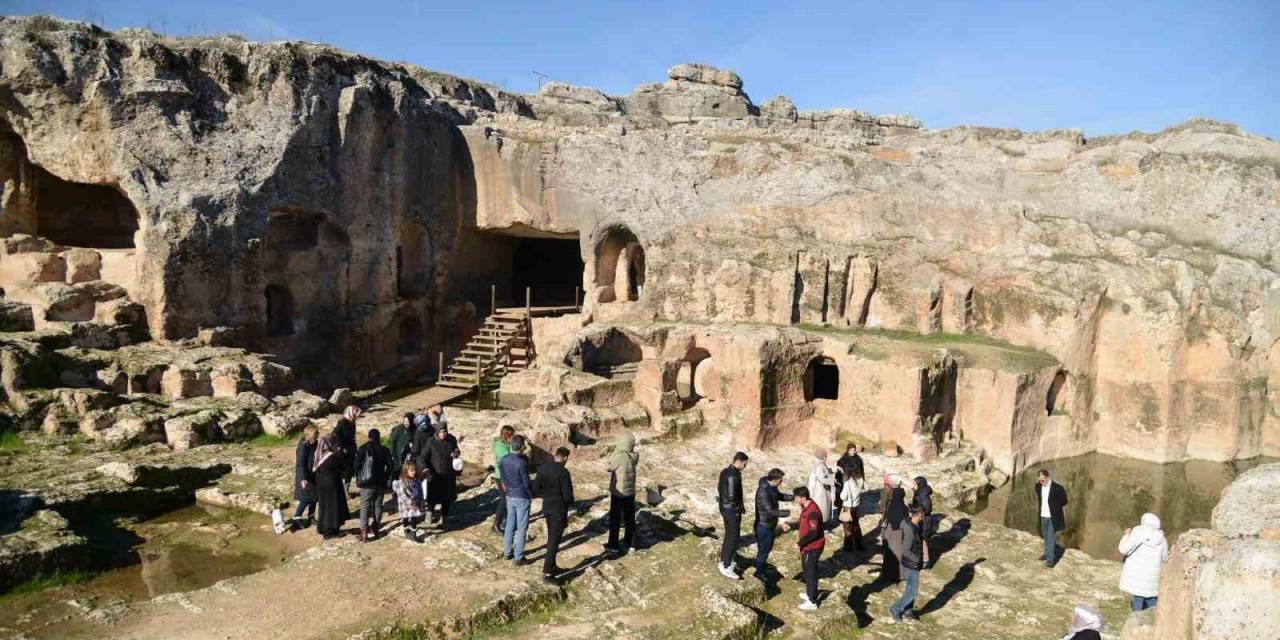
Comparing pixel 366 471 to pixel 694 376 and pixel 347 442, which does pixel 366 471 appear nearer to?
pixel 347 442

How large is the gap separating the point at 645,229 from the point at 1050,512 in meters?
12.4

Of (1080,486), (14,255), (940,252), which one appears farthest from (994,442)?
(14,255)

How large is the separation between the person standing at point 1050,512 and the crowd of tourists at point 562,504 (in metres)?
0.02

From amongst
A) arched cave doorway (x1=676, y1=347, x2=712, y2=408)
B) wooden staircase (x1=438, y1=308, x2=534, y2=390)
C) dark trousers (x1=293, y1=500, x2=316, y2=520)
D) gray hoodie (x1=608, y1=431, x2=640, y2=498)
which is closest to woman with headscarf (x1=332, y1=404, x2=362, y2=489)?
dark trousers (x1=293, y1=500, x2=316, y2=520)

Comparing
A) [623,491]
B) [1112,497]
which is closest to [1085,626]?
[623,491]

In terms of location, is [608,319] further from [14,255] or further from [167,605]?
[167,605]

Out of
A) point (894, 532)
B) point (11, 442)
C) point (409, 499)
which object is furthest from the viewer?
point (11, 442)

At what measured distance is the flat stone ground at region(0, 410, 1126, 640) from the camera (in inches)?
282

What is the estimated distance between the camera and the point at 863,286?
19.4 metres

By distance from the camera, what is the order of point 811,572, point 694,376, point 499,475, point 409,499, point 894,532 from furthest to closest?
point 694,376, point 499,475, point 409,499, point 894,532, point 811,572

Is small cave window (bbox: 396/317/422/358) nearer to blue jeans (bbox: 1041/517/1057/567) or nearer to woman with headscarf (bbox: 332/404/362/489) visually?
woman with headscarf (bbox: 332/404/362/489)

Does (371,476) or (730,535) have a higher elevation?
(371,476)

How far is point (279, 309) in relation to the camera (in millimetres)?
19953

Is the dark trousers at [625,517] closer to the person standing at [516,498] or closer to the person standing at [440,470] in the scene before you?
the person standing at [516,498]
